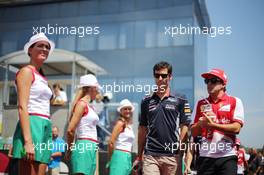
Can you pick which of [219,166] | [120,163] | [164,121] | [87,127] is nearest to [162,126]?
[164,121]

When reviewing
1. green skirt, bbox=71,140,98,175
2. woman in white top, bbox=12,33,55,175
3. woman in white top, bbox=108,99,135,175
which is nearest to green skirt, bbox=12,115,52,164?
woman in white top, bbox=12,33,55,175

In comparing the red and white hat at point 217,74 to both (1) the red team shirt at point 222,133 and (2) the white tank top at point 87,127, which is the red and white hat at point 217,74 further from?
(2) the white tank top at point 87,127

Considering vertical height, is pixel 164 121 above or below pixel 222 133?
above

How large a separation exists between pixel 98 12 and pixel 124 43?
7.78ft

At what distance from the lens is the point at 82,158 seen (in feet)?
13.8

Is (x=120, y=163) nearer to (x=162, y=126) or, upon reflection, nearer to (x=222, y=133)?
(x=162, y=126)

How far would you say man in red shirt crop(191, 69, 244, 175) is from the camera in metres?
3.54

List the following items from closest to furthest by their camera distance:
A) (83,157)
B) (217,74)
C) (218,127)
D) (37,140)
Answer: (37,140) → (218,127) → (217,74) → (83,157)

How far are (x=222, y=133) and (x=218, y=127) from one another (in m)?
0.13

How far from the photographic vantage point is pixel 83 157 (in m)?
4.22

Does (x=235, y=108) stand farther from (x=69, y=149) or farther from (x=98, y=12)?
(x=98, y=12)

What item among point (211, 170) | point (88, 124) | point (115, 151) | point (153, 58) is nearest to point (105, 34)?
point (153, 58)

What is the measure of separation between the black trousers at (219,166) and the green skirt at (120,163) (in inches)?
90.4

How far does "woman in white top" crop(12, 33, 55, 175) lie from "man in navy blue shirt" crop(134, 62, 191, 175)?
119 centimetres
